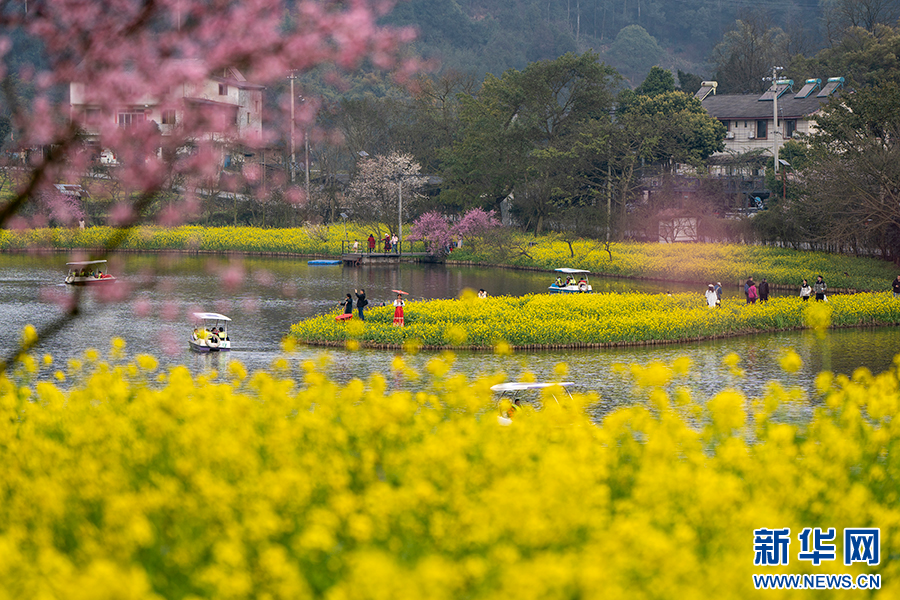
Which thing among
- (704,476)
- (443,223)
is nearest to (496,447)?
(704,476)

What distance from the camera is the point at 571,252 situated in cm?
7331

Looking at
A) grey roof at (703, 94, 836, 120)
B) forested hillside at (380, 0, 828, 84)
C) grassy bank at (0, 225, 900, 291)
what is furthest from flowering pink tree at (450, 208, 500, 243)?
forested hillside at (380, 0, 828, 84)

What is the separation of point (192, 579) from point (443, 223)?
232 ft

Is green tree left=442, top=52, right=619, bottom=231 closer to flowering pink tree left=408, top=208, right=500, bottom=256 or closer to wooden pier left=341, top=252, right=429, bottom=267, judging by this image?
flowering pink tree left=408, top=208, right=500, bottom=256

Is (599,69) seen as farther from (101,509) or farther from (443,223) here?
(101,509)

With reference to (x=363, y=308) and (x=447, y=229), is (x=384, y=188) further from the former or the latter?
(x=363, y=308)

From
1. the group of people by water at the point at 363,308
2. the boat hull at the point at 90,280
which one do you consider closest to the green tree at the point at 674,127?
the boat hull at the point at 90,280

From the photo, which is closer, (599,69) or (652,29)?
(599,69)

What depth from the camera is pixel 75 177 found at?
513 inches

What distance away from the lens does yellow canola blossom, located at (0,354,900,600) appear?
7.58 meters

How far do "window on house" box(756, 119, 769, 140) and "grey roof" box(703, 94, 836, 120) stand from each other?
0.96m

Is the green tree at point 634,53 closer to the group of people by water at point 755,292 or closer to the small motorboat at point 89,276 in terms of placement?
the small motorboat at point 89,276

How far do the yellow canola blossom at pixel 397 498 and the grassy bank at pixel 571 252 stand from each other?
4104 centimetres

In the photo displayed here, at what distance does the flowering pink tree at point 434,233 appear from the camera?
78062 mm
